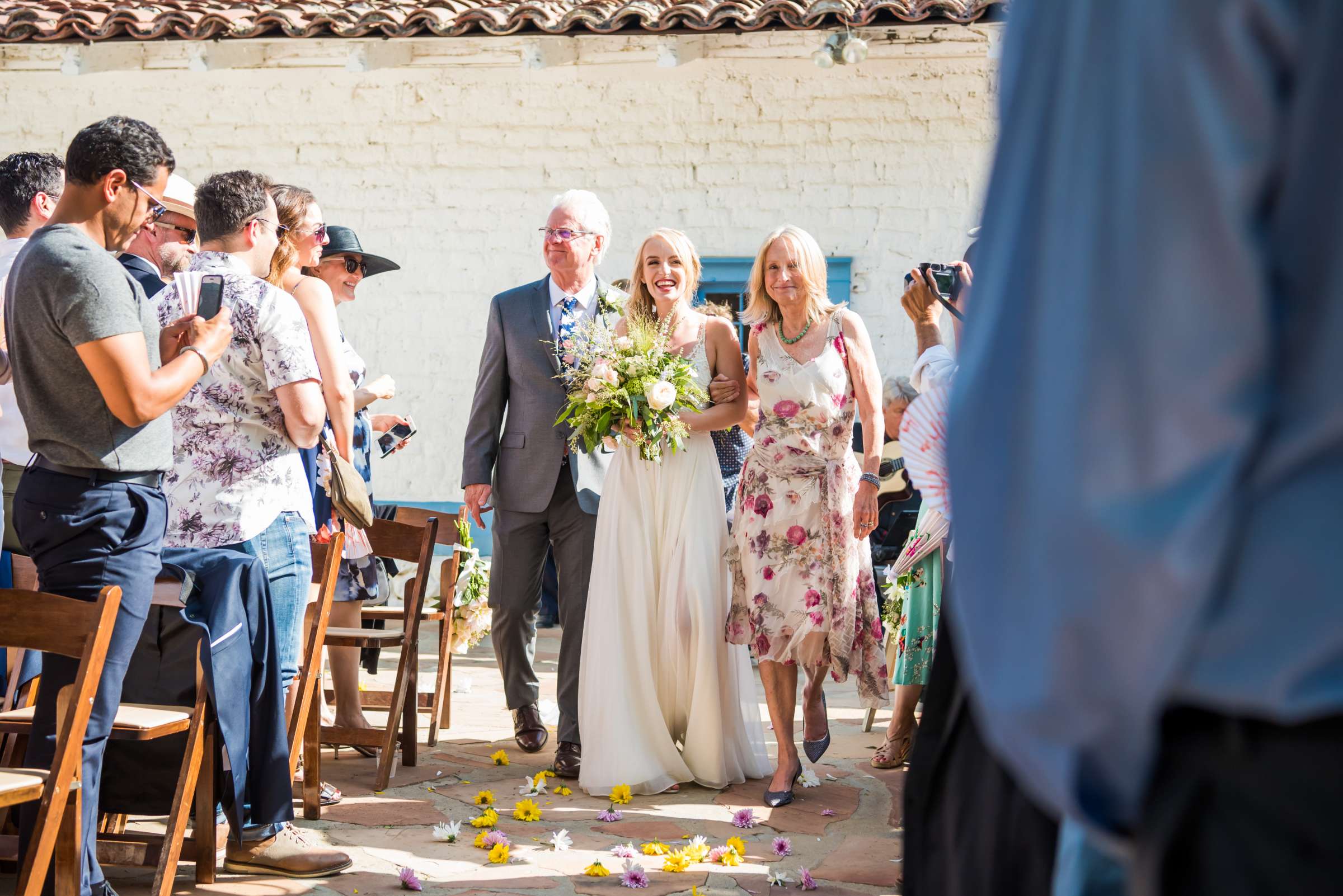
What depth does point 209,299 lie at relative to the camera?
3799mm

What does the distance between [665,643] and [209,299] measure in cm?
243

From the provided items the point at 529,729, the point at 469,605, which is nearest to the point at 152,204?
the point at 529,729

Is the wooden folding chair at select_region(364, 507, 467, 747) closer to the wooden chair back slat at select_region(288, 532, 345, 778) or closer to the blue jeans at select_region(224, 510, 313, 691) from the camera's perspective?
the wooden chair back slat at select_region(288, 532, 345, 778)

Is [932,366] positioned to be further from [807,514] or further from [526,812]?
[526,812]

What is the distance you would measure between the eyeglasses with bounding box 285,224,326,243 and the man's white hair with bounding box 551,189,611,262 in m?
1.07

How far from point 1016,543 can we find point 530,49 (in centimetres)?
999

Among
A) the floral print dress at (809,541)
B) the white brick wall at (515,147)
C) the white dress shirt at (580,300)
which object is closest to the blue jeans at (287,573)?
the floral print dress at (809,541)

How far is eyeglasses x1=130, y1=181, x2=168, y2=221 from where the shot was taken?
10.9 feet

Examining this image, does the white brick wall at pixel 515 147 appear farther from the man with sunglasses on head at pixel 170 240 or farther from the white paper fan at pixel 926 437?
the white paper fan at pixel 926 437

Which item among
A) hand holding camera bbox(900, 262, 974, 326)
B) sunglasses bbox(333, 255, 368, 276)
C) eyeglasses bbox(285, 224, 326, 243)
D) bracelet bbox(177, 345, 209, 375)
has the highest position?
sunglasses bbox(333, 255, 368, 276)

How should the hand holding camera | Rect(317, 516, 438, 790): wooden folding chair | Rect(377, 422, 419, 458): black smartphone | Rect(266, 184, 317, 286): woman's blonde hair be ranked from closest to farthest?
the hand holding camera < Rect(266, 184, 317, 286): woman's blonde hair < Rect(317, 516, 438, 790): wooden folding chair < Rect(377, 422, 419, 458): black smartphone

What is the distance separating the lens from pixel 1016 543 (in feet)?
2.65

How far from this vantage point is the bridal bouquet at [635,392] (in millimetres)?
5133

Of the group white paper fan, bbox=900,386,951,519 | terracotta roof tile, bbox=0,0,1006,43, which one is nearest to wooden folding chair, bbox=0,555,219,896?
white paper fan, bbox=900,386,951,519
